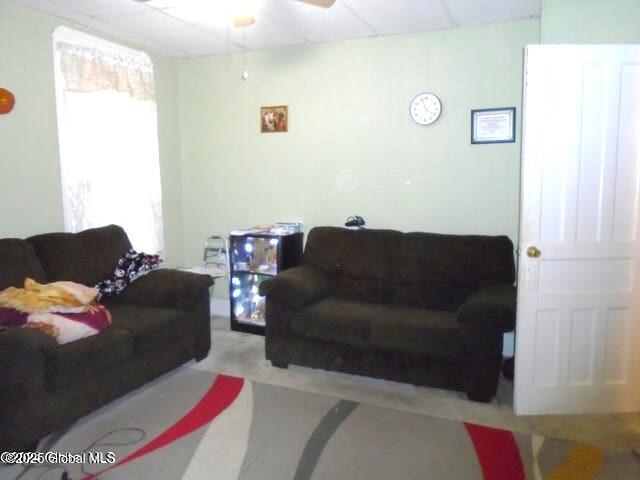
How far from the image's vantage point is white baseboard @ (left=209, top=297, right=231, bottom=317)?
477cm

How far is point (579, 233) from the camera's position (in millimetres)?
2662

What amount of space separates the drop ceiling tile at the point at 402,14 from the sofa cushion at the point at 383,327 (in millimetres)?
2055

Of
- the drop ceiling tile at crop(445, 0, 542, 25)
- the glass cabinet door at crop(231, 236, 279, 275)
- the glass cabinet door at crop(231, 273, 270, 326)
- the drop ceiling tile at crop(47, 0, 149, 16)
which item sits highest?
the drop ceiling tile at crop(47, 0, 149, 16)

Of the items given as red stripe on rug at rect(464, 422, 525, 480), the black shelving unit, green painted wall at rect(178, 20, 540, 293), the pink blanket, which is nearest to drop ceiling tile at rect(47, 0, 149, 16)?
green painted wall at rect(178, 20, 540, 293)

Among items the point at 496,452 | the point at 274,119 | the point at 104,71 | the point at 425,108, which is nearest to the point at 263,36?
the point at 274,119

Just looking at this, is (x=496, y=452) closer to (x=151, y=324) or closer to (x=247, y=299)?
(x=151, y=324)

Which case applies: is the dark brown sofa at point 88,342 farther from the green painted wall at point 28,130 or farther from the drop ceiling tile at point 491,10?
the drop ceiling tile at point 491,10

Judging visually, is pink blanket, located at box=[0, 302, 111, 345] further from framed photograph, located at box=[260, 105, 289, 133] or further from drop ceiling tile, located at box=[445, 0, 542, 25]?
drop ceiling tile, located at box=[445, 0, 542, 25]

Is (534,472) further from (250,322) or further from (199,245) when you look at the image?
(199,245)

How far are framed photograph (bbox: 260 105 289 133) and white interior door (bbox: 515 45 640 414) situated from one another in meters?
2.27

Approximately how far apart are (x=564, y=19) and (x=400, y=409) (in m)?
2.46

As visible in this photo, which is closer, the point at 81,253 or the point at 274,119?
the point at 81,253

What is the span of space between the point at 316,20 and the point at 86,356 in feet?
8.92

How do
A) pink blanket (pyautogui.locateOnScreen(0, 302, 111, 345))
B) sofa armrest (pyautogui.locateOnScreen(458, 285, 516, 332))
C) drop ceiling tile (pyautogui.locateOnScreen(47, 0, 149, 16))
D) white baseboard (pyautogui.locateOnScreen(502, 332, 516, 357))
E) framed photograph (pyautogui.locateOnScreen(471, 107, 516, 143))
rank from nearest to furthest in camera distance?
pink blanket (pyautogui.locateOnScreen(0, 302, 111, 345)) → sofa armrest (pyautogui.locateOnScreen(458, 285, 516, 332)) → drop ceiling tile (pyautogui.locateOnScreen(47, 0, 149, 16)) → framed photograph (pyautogui.locateOnScreen(471, 107, 516, 143)) → white baseboard (pyautogui.locateOnScreen(502, 332, 516, 357))
